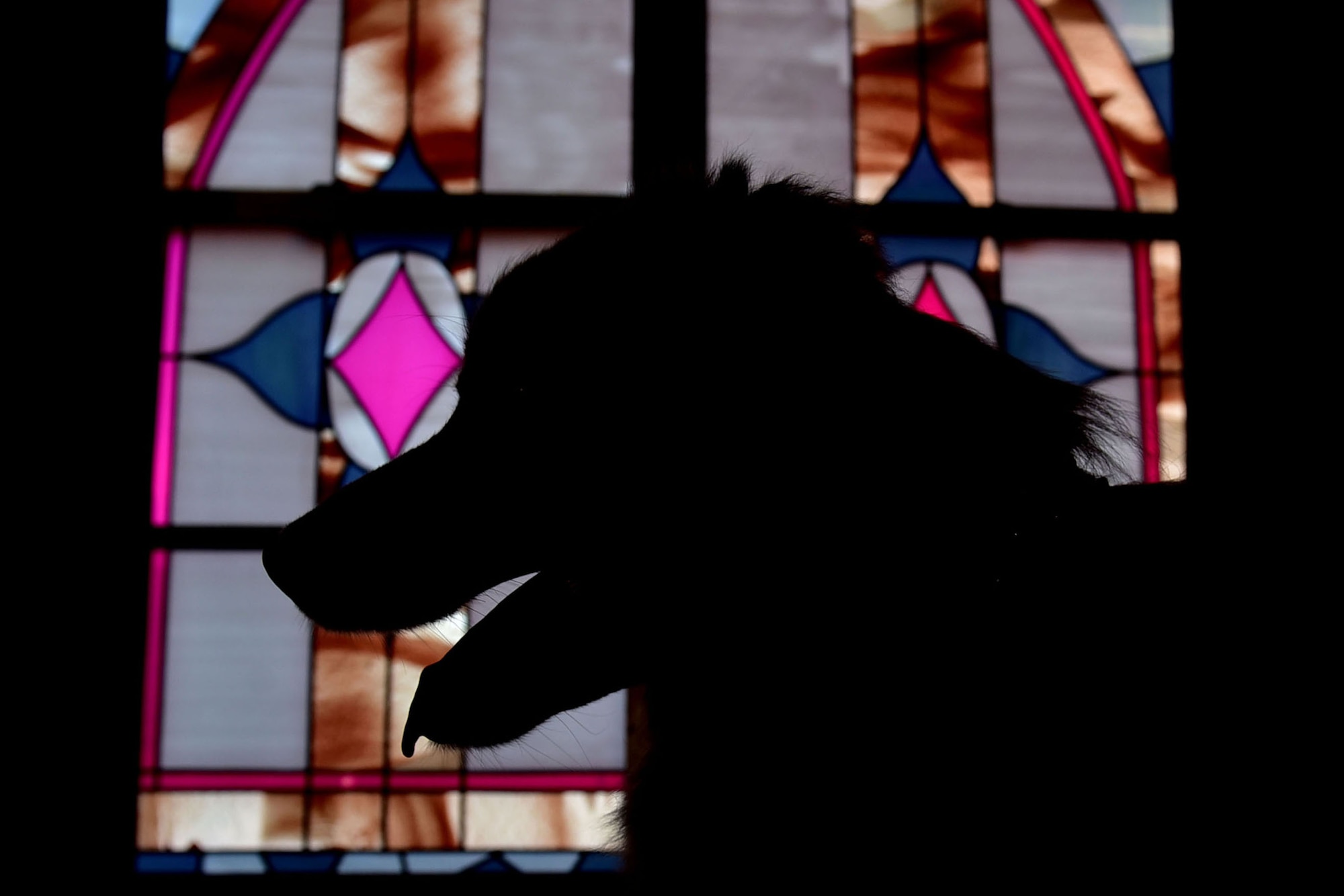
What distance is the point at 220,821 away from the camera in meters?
1.67

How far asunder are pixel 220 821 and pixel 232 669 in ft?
0.75

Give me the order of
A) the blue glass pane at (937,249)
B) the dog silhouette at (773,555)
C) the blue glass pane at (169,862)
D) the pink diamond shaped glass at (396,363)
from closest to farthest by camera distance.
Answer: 1. the dog silhouette at (773,555)
2. the blue glass pane at (169,862)
3. the pink diamond shaped glass at (396,363)
4. the blue glass pane at (937,249)

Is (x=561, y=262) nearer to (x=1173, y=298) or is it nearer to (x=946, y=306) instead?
(x=946, y=306)

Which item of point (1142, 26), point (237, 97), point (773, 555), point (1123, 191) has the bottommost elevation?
point (773, 555)

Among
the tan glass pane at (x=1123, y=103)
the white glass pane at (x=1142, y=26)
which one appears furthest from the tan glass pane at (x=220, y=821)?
the white glass pane at (x=1142, y=26)

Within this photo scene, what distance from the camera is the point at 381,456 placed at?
1756mm

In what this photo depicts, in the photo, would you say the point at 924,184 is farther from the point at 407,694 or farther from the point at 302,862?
the point at 302,862

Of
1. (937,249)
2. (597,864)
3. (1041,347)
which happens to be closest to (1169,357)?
(1041,347)

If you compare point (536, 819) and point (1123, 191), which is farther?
point (1123, 191)

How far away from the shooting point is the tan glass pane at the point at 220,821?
1658 millimetres

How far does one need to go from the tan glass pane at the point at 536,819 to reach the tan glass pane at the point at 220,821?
0.27 meters

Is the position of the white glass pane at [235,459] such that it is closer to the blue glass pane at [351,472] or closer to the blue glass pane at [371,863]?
the blue glass pane at [351,472]

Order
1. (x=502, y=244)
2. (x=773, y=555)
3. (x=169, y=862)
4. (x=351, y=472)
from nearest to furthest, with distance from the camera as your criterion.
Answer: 1. (x=773, y=555)
2. (x=169, y=862)
3. (x=351, y=472)
4. (x=502, y=244)

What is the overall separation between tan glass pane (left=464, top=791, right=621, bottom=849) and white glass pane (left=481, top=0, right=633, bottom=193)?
1.01 m
